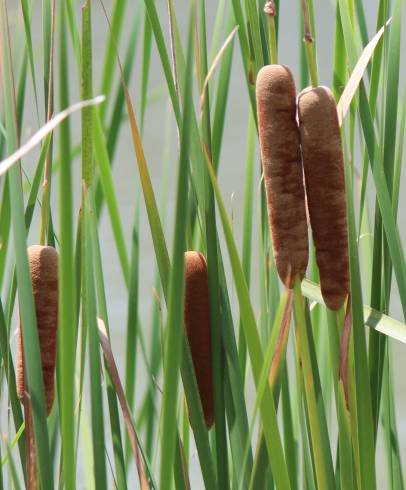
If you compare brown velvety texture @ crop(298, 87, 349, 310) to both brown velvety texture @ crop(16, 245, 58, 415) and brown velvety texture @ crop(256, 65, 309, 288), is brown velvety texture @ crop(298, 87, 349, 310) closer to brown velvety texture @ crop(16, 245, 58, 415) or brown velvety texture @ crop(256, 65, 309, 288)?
brown velvety texture @ crop(256, 65, 309, 288)

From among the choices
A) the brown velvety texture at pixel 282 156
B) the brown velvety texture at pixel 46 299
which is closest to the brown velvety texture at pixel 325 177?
the brown velvety texture at pixel 282 156

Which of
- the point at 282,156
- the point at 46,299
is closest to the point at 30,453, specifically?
the point at 46,299

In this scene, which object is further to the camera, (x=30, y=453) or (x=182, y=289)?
(x=30, y=453)

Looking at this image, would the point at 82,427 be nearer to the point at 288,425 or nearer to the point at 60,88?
the point at 288,425

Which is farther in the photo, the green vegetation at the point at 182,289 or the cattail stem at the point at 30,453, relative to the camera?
the cattail stem at the point at 30,453

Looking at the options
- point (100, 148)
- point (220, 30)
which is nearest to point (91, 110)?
point (100, 148)

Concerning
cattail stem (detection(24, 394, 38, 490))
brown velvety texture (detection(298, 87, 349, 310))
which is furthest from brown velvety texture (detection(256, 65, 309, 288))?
cattail stem (detection(24, 394, 38, 490))

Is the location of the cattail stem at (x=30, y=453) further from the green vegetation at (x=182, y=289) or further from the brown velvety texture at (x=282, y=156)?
A: the brown velvety texture at (x=282, y=156)

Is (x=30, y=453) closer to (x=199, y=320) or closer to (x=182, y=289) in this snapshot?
(x=199, y=320)
